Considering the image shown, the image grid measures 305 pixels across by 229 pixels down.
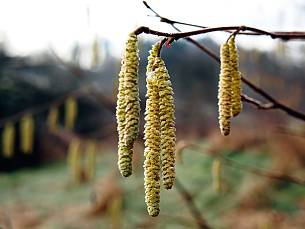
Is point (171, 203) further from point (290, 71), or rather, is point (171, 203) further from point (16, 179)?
point (290, 71)

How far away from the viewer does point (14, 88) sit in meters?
11.1

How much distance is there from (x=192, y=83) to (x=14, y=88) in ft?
16.5

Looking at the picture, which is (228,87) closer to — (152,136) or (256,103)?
(152,136)

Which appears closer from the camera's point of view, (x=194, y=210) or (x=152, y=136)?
(x=152, y=136)

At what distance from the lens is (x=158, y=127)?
2.27 ft

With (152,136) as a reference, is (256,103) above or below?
below

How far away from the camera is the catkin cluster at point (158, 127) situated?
67cm

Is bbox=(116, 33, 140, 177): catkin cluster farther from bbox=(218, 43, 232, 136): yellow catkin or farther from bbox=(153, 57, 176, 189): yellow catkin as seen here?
bbox=(218, 43, 232, 136): yellow catkin

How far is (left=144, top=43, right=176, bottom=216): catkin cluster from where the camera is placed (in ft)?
2.21

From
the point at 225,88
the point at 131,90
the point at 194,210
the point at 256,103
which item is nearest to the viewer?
the point at 131,90

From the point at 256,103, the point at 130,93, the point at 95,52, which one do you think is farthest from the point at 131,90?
the point at 95,52

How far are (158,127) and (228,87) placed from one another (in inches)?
5.6

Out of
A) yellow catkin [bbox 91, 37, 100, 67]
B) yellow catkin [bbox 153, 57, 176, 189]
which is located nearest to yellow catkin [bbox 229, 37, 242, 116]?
yellow catkin [bbox 153, 57, 176, 189]

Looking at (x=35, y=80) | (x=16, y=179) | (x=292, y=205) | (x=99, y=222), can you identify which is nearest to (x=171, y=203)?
(x=99, y=222)
